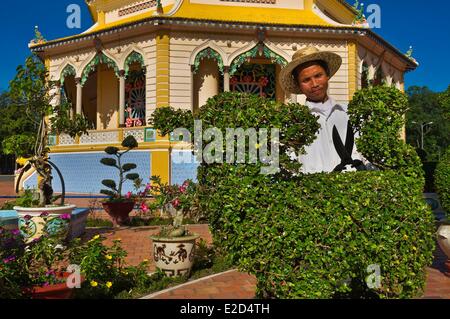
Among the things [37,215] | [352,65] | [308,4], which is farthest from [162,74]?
[37,215]

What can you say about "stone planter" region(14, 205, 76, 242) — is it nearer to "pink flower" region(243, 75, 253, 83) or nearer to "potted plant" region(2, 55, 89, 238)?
"potted plant" region(2, 55, 89, 238)

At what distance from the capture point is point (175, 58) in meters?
14.6

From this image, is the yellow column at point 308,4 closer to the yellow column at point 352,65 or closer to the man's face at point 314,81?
the yellow column at point 352,65

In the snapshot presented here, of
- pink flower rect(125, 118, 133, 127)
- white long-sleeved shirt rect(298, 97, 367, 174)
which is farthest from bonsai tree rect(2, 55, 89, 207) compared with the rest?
pink flower rect(125, 118, 133, 127)

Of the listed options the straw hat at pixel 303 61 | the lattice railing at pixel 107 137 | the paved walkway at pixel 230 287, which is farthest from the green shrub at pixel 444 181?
the lattice railing at pixel 107 137

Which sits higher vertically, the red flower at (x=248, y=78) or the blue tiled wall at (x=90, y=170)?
the red flower at (x=248, y=78)

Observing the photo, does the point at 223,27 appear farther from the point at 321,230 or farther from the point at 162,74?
the point at 321,230

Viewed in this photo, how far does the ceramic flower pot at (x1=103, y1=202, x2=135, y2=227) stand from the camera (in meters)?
10.1

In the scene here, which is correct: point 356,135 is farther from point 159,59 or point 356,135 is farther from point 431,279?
point 159,59

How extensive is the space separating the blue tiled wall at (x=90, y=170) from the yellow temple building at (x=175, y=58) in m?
0.04

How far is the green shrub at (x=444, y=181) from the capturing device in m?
5.24

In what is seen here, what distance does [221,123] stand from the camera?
3178 mm

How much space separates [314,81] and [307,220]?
1917 millimetres

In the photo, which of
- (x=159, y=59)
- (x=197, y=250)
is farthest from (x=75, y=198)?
(x=197, y=250)
